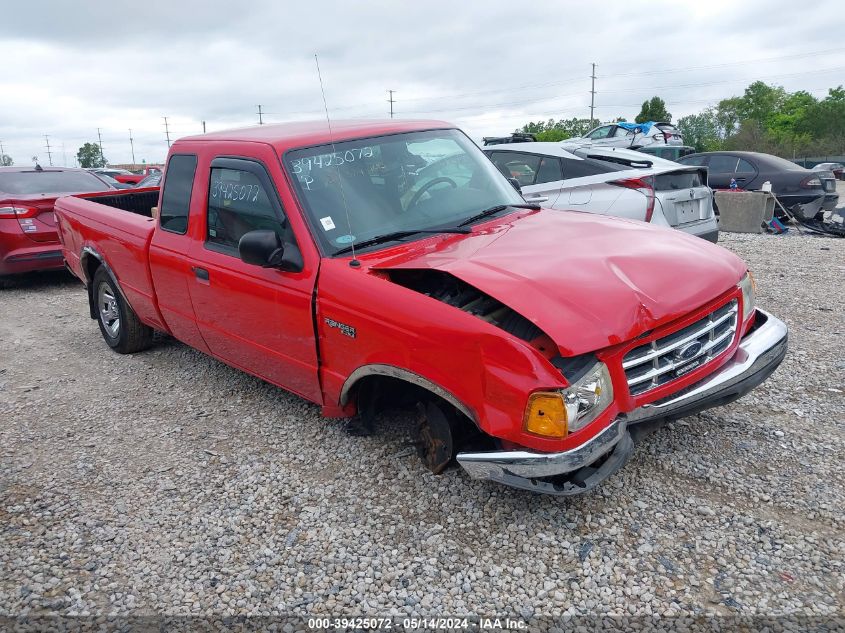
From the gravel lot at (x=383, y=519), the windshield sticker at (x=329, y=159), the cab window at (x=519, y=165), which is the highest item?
the windshield sticker at (x=329, y=159)

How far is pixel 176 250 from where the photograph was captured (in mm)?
4344

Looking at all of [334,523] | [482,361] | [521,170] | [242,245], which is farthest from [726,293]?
[521,170]

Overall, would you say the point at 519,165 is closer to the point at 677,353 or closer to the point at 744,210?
the point at 744,210

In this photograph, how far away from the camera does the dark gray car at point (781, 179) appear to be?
11953mm

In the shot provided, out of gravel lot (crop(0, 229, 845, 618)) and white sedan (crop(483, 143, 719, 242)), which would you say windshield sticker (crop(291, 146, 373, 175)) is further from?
white sedan (crop(483, 143, 719, 242))

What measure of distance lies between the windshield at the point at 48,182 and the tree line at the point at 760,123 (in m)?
51.5

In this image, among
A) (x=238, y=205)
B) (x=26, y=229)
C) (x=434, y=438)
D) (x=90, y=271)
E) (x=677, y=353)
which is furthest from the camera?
(x=26, y=229)

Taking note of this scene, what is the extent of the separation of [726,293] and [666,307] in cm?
62

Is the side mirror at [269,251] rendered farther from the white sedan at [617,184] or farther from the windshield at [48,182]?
the windshield at [48,182]

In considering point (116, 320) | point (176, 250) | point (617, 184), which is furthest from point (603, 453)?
point (617, 184)

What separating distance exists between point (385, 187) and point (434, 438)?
Result: 1492mm

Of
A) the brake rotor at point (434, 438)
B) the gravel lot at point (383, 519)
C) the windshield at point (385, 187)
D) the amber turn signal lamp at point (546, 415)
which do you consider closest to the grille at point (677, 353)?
the amber turn signal lamp at point (546, 415)

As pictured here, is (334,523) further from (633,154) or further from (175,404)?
(633,154)

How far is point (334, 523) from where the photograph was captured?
3104mm
